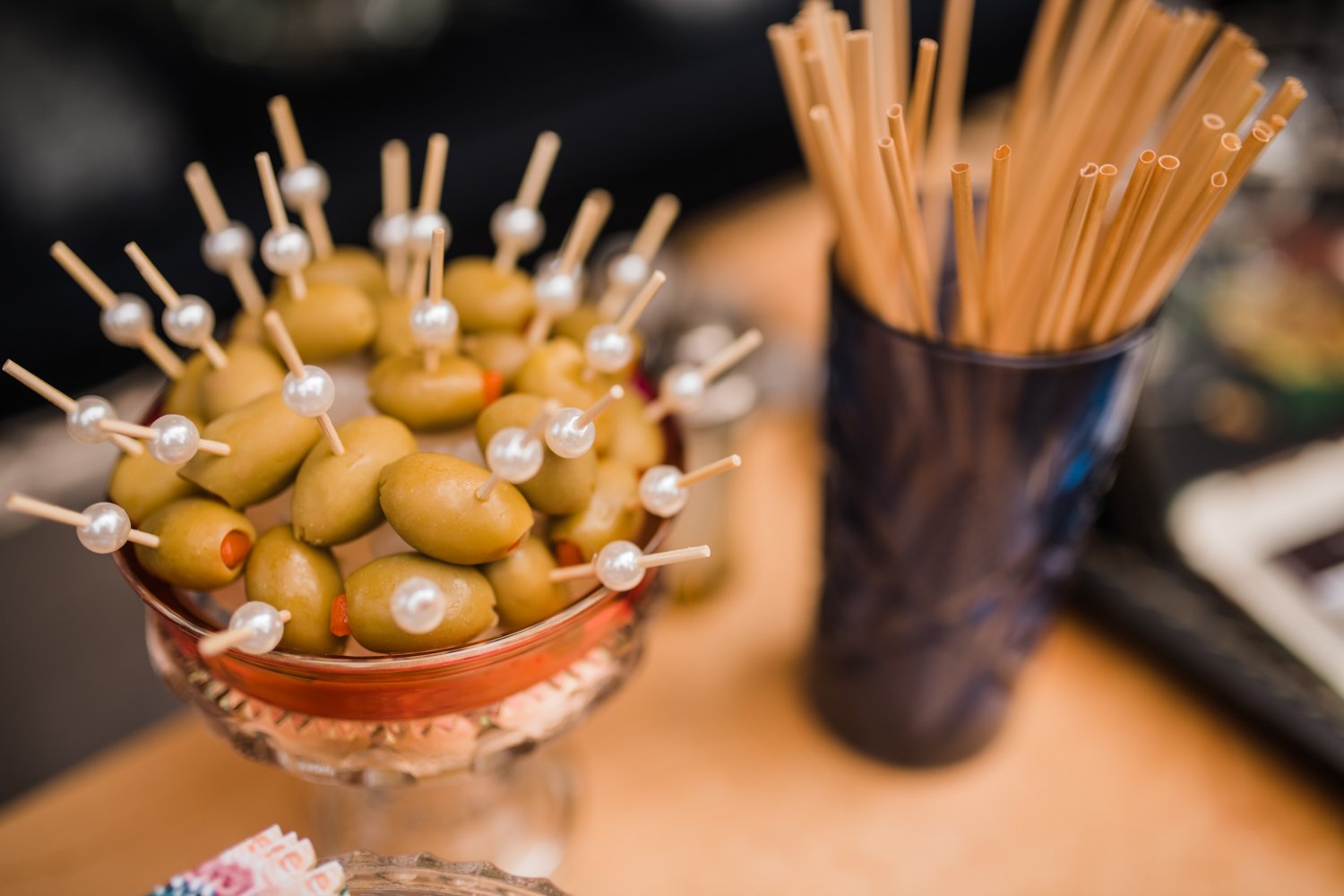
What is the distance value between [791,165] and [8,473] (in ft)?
4.38

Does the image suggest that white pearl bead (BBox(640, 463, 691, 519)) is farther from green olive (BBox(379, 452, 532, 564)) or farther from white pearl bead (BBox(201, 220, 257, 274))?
white pearl bead (BBox(201, 220, 257, 274))

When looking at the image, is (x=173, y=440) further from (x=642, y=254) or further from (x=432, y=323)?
(x=642, y=254)

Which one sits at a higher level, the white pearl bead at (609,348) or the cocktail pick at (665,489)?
the white pearl bead at (609,348)

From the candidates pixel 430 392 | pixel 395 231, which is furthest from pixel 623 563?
pixel 395 231

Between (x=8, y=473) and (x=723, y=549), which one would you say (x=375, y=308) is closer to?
(x=723, y=549)

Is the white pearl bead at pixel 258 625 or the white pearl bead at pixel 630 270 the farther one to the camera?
the white pearl bead at pixel 630 270

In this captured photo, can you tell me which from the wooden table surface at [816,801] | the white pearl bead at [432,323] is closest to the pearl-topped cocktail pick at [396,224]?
the white pearl bead at [432,323]

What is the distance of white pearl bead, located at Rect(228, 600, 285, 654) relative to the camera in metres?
0.33

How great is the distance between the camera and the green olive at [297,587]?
359mm

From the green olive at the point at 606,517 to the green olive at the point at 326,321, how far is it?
12cm

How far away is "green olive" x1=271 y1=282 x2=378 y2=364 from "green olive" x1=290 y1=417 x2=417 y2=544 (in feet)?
0.20

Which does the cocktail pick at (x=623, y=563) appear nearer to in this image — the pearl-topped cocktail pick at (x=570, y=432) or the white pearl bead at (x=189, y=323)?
the pearl-topped cocktail pick at (x=570, y=432)

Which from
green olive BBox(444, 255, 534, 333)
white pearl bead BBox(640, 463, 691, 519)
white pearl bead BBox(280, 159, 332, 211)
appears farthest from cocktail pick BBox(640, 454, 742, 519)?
white pearl bead BBox(280, 159, 332, 211)

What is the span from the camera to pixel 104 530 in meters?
0.34
